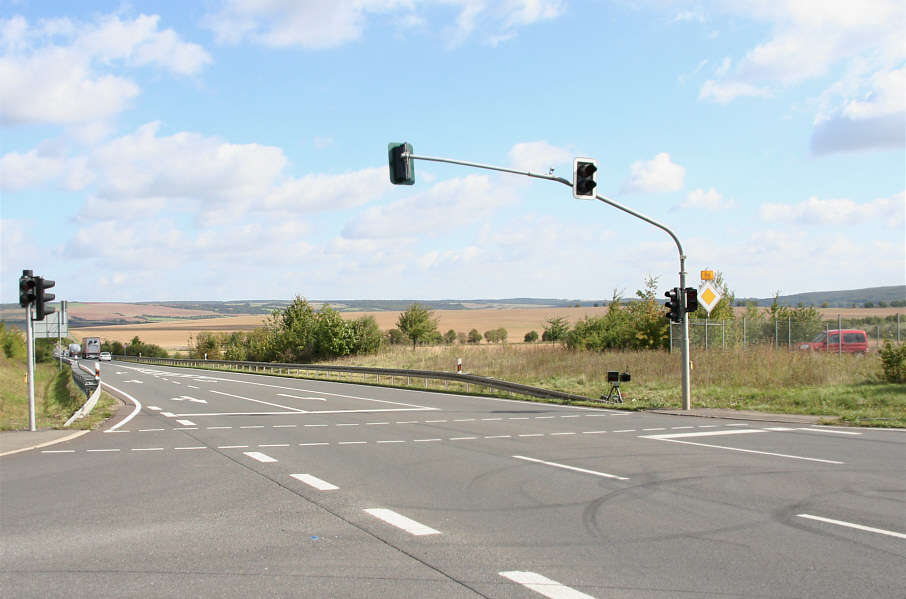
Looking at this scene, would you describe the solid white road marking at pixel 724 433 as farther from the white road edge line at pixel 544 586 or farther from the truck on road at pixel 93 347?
the truck on road at pixel 93 347

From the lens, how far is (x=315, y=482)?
9.89 m

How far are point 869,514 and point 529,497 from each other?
137 inches

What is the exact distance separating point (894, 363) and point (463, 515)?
64.3 ft

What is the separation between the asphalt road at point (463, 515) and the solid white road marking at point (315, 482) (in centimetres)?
8

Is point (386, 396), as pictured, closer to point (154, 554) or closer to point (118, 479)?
point (118, 479)

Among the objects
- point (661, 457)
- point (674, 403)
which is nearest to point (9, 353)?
point (674, 403)

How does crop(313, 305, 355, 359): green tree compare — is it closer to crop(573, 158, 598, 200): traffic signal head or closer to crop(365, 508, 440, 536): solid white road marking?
crop(573, 158, 598, 200): traffic signal head

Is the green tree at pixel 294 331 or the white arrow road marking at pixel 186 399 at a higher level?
the green tree at pixel 294 331

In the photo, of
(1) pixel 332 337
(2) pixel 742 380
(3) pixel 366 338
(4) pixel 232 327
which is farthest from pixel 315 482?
(4) pixel 232 327

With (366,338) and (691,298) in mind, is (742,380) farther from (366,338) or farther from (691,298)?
(366,338)

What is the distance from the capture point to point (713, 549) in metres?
6.43

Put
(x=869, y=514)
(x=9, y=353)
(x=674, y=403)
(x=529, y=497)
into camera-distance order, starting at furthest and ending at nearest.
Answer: (x=9, y=353), (x=674, y=403), (x=529, y=497), (x=869, y=514)

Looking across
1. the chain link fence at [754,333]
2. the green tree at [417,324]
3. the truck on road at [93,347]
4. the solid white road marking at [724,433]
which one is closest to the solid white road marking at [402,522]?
the solid white road marking at [724,433]

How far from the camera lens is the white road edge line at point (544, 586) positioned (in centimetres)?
525
